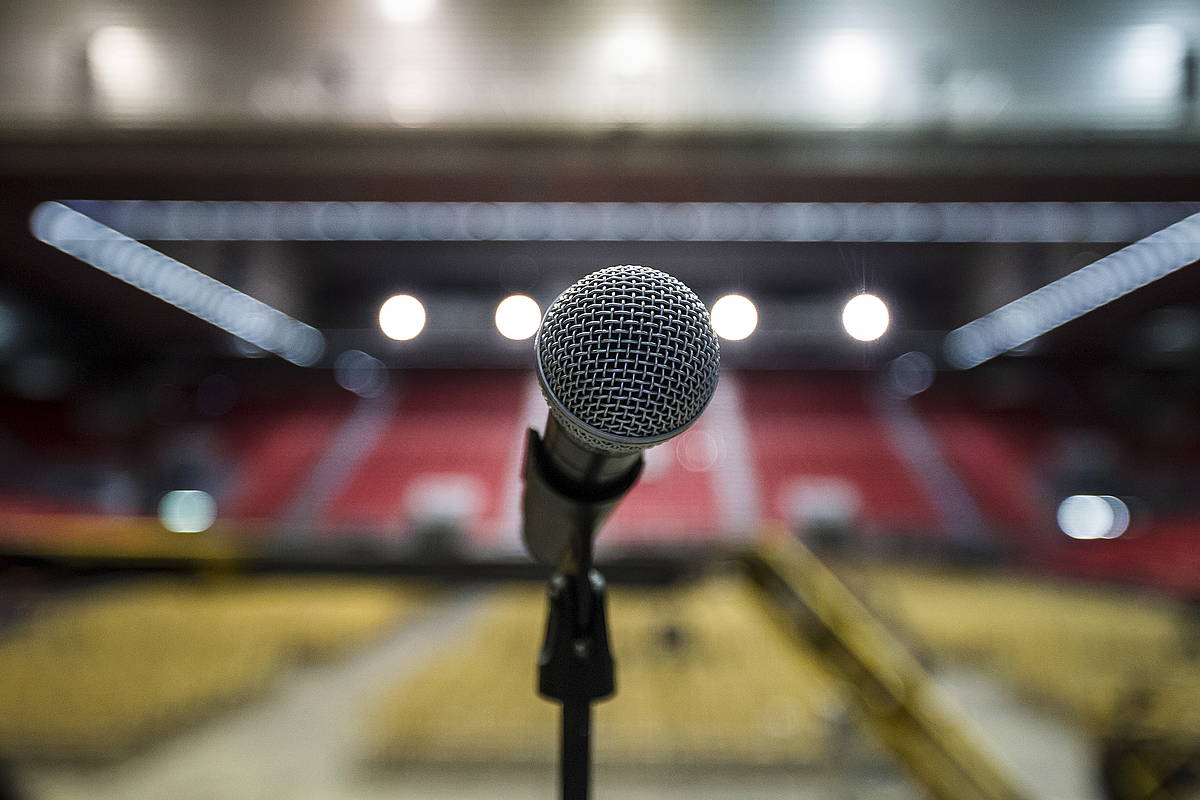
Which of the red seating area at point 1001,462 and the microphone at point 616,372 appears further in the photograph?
the red seating area at point 1001,462

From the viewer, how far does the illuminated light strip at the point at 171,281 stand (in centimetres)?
1107

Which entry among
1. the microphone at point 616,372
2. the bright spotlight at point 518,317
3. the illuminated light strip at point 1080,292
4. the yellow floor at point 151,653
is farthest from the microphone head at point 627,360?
the illuminated light strip at point 1080,292

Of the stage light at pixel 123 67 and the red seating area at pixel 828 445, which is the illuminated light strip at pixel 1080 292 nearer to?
the red seating area at pixel 828 445

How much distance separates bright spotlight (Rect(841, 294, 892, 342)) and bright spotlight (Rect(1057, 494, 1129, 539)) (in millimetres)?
13580

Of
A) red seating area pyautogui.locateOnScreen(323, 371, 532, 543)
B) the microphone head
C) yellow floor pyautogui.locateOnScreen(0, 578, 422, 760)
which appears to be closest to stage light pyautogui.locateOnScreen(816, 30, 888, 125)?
yellow floor pyautogui.locateOnScreen(0, 578, 422, 760)

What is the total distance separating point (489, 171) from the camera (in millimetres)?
7043

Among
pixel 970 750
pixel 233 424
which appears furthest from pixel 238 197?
pixel 233 424

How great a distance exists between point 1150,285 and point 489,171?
11769 millimetres

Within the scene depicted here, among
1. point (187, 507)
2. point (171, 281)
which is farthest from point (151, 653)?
point (187, 507)

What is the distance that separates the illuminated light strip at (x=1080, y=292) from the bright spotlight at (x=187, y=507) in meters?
17.4

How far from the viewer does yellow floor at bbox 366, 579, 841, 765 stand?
4.38 metres

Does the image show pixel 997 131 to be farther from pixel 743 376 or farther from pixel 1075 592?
pixel 743 376

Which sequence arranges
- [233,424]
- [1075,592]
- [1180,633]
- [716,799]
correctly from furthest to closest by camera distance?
[233,424] < [1075,592] < [1180,633] < [716,799]

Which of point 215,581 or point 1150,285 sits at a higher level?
point 1150,285
